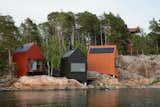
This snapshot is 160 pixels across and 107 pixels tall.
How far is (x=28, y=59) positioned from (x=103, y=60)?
49.9 feet

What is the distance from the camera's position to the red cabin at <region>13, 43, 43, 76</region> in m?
73.4

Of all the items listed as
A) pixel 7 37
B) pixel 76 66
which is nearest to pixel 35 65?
pixel 76 66

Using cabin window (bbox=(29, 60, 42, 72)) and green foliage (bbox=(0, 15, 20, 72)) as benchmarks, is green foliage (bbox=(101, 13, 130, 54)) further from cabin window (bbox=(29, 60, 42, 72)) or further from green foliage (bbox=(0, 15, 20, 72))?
green foliage (bbox=(0, 15, 20, 72))

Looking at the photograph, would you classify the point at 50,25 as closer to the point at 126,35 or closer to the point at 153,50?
the point at 126,35

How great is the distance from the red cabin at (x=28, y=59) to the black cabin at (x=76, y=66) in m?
5.82

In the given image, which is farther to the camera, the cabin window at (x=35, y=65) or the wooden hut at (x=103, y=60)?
the wooden hut at (x=103, y=60)

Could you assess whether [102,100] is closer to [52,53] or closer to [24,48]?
[52,53]

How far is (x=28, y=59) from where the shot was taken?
7356 cm

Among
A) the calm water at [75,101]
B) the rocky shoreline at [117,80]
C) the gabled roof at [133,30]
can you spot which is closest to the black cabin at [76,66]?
the rocky shoreline at [117,80]

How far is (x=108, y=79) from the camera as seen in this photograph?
244 feet

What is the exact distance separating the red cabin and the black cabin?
5.82 m

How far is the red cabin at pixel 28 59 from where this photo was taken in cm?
7344

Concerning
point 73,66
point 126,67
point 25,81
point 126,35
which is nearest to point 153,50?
point 126,35

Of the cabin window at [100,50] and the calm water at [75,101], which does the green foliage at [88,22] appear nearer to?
the cabin window at [100,50]
